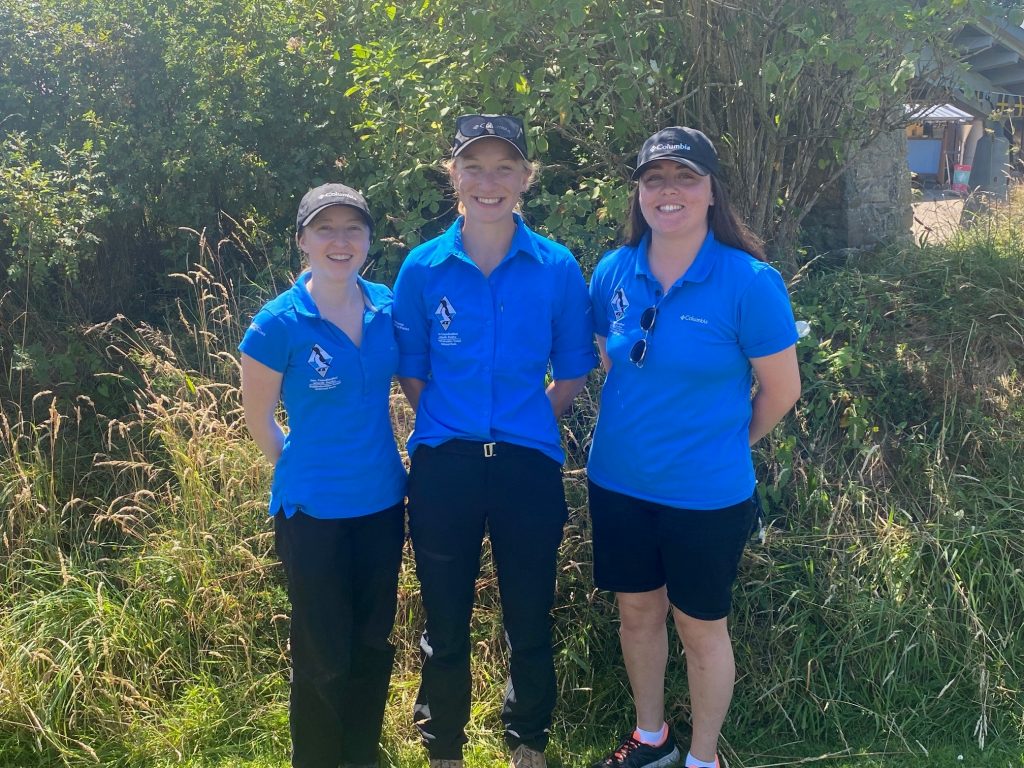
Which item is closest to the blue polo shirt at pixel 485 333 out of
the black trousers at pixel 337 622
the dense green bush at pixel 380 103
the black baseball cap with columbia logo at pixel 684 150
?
the black trousers at pixel 337 622

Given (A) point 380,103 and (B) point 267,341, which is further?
(A) point 380,103

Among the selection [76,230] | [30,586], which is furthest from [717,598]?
[76,230]

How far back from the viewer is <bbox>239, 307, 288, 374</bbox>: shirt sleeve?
281 centimetres

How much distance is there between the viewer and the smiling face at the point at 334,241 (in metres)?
2.88

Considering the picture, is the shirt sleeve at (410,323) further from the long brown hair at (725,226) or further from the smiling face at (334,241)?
the long brown hair at (725,226)

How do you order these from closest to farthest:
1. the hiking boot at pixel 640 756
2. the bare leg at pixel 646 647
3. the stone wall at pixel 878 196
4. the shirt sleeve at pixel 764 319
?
the shirt sleeve at pixel 764 319 → the bare leg at pixel 646 647 → the hiking boot at pixel 640 756 → the stone wall at pixel 878 196

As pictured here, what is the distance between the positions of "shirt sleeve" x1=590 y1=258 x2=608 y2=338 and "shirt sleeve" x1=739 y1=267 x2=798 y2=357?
1.75 feet

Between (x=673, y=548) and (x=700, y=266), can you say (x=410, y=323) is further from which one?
(x=673, y=548)

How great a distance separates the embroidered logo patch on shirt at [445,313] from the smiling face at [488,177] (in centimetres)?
30

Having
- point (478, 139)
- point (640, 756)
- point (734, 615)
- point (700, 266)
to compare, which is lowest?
point (640, 756)

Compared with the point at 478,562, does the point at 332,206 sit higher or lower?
higher

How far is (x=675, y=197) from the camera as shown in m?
2.85

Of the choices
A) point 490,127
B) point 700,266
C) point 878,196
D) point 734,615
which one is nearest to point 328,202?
point 490,127

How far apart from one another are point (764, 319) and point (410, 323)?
1.19 metres
